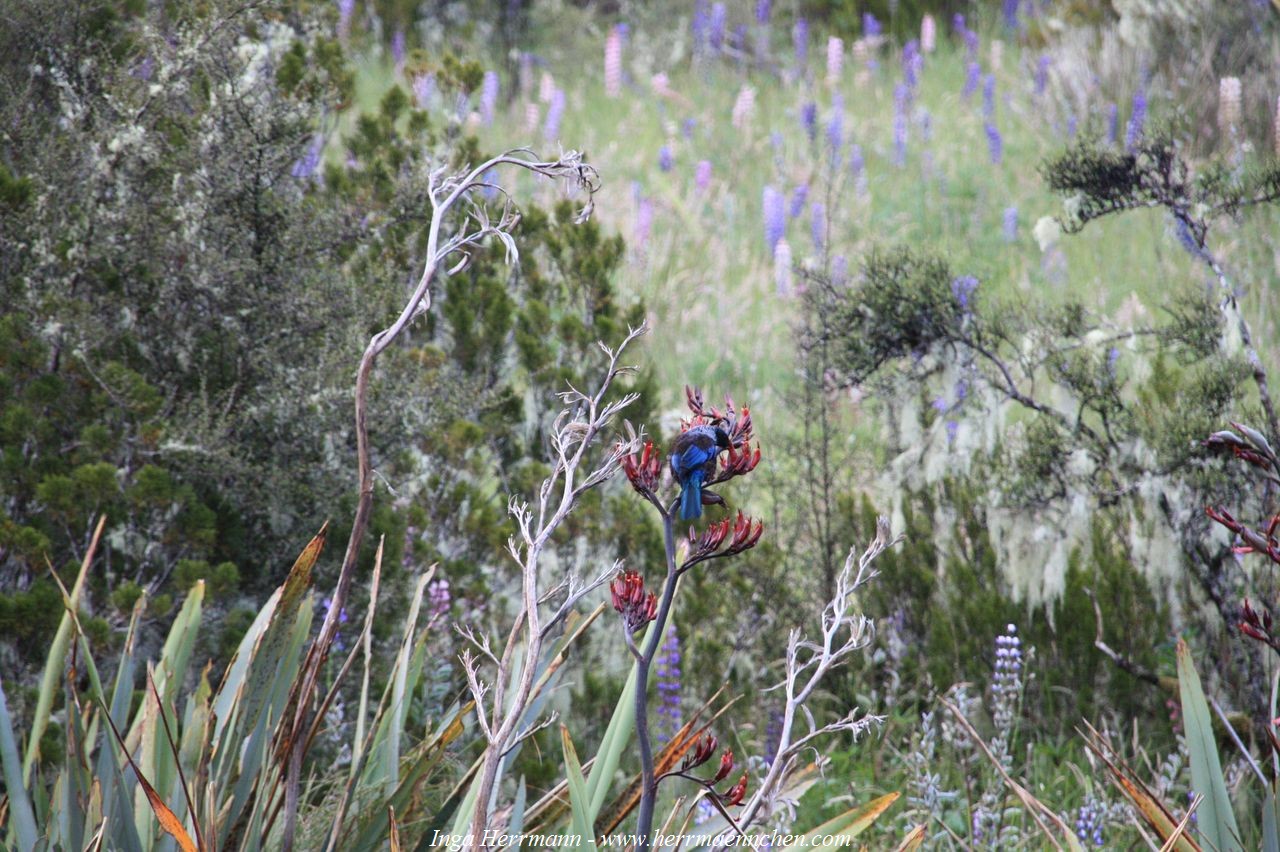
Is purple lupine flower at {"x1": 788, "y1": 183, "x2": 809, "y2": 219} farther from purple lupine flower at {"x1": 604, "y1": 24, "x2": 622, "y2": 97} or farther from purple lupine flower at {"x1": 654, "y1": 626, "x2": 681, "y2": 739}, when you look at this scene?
purple lupine flower at {"x1": 654, "y1": 626, "x2": 681, "y2": 739}

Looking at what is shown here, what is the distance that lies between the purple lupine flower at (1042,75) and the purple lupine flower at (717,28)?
2.89 meters

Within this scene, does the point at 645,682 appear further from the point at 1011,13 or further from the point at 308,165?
the point at 1011,13

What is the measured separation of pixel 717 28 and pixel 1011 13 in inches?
102

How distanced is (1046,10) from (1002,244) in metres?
4.76

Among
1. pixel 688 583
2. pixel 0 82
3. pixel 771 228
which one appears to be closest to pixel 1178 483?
pixel 688 583

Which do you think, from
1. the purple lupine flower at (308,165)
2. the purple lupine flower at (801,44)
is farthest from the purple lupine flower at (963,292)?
the purple lupine flower at (801,44)

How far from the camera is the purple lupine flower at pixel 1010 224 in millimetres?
6734

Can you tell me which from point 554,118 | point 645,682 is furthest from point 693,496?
point 554,118

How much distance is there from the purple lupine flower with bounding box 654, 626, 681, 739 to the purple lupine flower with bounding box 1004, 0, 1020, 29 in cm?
892

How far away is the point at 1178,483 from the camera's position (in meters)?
3.15

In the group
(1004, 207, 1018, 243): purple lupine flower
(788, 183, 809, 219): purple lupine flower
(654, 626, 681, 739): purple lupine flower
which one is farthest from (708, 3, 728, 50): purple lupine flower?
(654, 626, 681, 739): purple lupine flower

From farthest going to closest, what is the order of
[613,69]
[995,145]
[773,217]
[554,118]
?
1. [613,69]
2. [554,118]
3. [995,145]
4. [773,217]

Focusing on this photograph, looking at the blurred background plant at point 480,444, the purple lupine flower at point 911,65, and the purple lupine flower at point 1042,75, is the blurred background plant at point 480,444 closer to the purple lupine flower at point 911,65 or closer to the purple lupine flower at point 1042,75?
the purple lupine flower at point 1042,75

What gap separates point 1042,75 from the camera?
8.38m
